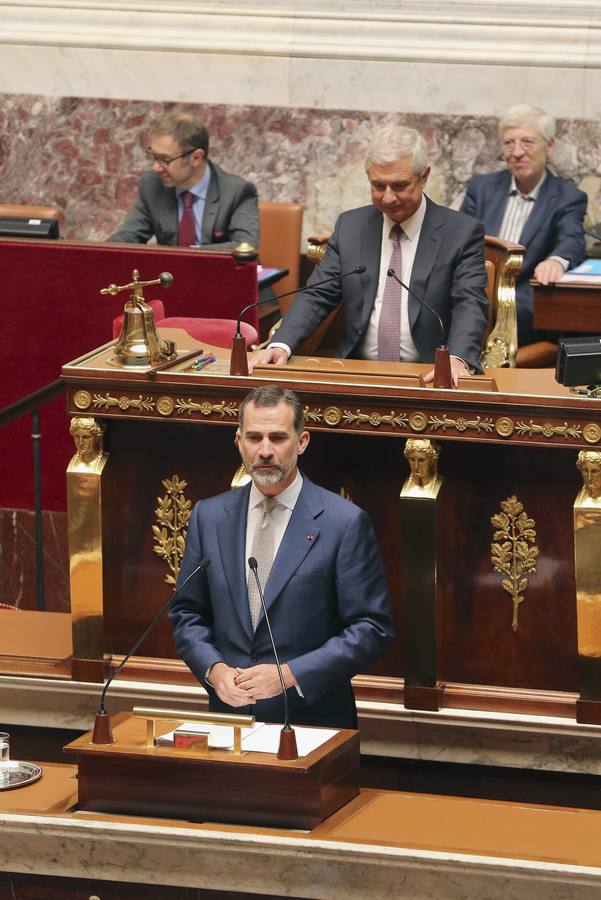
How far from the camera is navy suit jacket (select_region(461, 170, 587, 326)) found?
6629 mm

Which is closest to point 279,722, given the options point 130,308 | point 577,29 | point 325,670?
point 325,670

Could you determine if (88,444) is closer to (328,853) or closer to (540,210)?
(328,853)

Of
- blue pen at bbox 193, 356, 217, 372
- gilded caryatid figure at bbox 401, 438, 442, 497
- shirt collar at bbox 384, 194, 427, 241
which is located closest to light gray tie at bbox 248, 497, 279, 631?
gilded caryatid figure at bbox 401, 438, 442, 497

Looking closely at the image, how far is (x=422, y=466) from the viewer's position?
14.8 feet

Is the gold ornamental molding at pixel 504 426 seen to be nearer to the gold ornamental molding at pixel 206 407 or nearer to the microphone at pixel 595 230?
the gold ornamental molding at pixel 206 407

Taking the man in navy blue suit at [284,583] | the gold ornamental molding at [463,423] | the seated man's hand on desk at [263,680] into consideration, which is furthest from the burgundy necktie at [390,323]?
the seated man's hand on desk at [263,680]

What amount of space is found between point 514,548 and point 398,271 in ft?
3.19

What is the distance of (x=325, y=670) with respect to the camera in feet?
12.8

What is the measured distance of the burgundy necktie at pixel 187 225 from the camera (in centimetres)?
699

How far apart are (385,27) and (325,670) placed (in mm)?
4460

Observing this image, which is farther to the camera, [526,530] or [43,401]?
[43,401]

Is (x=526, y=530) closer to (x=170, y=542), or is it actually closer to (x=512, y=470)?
(x=512, y=470)

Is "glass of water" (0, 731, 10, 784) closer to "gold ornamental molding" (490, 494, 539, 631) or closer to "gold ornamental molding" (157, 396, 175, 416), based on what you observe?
"gold ornamental molding" (157, 396, 175, 416)

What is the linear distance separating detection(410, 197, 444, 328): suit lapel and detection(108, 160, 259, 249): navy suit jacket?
1.94 meters
